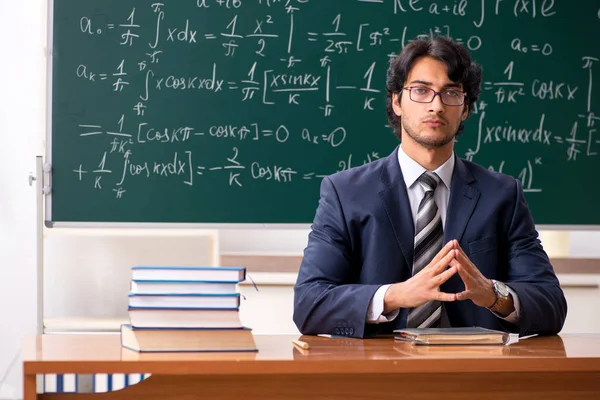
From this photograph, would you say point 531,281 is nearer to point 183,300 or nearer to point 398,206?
point 398,206

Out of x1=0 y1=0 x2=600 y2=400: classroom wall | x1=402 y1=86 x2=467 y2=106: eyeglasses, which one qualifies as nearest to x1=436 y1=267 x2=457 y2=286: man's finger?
x1=402 y1=86 x2=467 y2=106: eyeglasses

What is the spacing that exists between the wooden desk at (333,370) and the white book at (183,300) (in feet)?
0.29

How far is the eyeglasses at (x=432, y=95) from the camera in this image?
7.09ft

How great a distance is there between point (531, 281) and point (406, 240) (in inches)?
12.9

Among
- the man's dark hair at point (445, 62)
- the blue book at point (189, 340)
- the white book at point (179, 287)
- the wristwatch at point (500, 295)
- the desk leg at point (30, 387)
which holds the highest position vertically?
the man's dark hair at point (445, 62)

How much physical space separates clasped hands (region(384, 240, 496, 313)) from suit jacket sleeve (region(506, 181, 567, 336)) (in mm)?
120

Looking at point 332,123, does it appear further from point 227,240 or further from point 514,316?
point 514,316

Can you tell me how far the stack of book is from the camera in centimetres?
147

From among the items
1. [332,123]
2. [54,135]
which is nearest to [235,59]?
[332,123]

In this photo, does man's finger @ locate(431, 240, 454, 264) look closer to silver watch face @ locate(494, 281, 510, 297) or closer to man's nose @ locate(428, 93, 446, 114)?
silver watch face @ locate(494, 281, 510, 297)

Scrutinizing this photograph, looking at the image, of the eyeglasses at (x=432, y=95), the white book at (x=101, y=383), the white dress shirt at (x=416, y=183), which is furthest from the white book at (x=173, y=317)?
the white book at (x=101, y=383)

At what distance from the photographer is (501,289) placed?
6.18ft

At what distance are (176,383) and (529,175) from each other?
237cm

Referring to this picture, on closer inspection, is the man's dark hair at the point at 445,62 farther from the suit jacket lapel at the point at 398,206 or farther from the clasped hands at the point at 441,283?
the clasped hands at the point at 441,283
